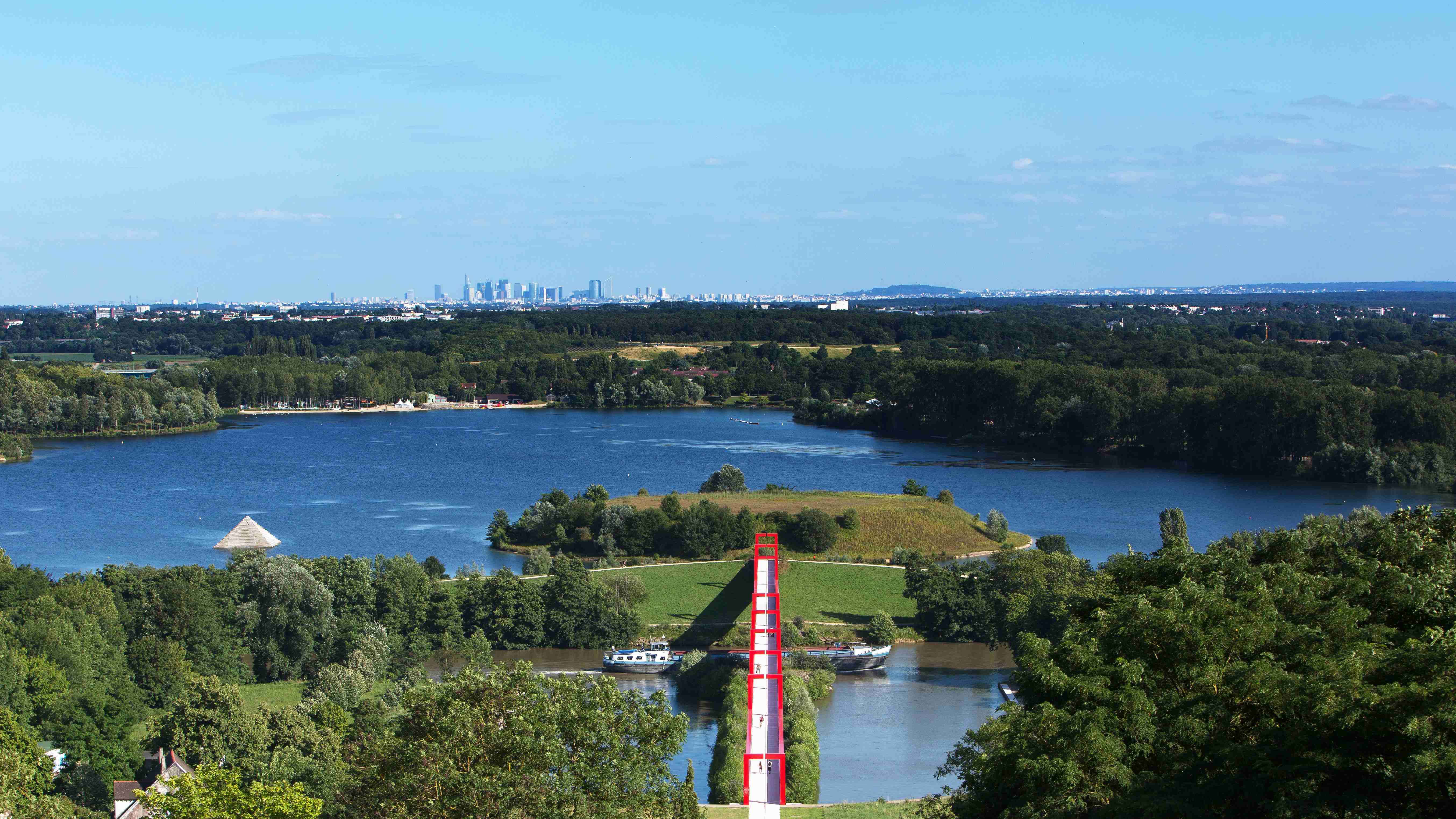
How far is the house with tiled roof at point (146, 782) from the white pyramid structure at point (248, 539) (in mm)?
18521

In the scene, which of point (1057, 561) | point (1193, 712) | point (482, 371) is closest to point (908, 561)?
point (1057, 561)

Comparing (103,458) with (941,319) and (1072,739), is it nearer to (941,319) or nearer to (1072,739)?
(1072,739)

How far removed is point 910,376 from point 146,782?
62.6 metres

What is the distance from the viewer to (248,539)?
1384 inches

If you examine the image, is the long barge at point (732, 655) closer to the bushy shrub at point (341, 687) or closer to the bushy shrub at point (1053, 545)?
the bushy shrub at point (341, 687)

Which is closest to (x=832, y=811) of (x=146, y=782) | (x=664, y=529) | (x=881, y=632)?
(x=146, y=782)

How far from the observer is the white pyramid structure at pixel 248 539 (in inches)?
1369

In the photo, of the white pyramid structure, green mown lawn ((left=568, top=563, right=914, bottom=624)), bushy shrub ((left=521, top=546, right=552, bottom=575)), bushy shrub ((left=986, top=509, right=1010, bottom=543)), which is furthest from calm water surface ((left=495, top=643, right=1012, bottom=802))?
the white pyramid structure

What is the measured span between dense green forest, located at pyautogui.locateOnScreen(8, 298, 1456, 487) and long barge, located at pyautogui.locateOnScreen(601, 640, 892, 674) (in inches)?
1324

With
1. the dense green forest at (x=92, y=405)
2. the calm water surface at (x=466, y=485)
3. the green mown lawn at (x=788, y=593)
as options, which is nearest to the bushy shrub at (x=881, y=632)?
the green mown lawn at (x=788, y=593)

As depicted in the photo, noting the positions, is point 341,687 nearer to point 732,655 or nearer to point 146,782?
point 146,782

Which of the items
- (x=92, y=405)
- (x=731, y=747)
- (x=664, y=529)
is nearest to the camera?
(x=731, y=747)

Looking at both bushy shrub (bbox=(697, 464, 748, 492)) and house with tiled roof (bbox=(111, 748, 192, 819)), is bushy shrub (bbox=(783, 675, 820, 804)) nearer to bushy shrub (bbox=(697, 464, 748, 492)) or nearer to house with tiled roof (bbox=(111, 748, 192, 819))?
house with tiled roof (bbox=(111, 748, 192, 819))

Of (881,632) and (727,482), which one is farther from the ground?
(727,482)
